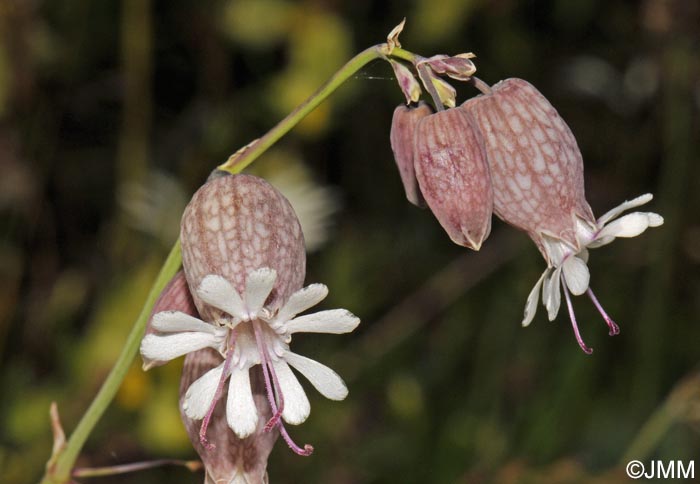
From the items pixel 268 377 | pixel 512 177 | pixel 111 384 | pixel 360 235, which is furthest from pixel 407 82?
pixel 360 235

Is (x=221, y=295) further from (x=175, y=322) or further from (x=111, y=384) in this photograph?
(x=111, y=384)

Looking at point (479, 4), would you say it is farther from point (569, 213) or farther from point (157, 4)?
point (569, 213)

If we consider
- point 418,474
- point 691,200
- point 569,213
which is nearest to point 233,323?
point 569,213

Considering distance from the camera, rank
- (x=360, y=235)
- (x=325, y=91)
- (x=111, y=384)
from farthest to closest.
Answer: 1. (x=360, y=235)
2. (x=111, y=384)
3. (x=325, y=91)

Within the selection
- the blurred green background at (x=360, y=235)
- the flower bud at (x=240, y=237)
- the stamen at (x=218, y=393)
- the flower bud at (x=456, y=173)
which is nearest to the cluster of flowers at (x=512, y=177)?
the flower bud at (x=456, y=173)

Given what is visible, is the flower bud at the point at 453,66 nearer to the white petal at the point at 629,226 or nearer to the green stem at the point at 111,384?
the white petal at the point at 629,226

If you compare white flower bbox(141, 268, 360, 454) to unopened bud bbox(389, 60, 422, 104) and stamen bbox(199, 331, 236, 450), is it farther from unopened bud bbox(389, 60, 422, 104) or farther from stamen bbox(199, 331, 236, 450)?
unopened bud bbox(389, 60, 422, 104)
